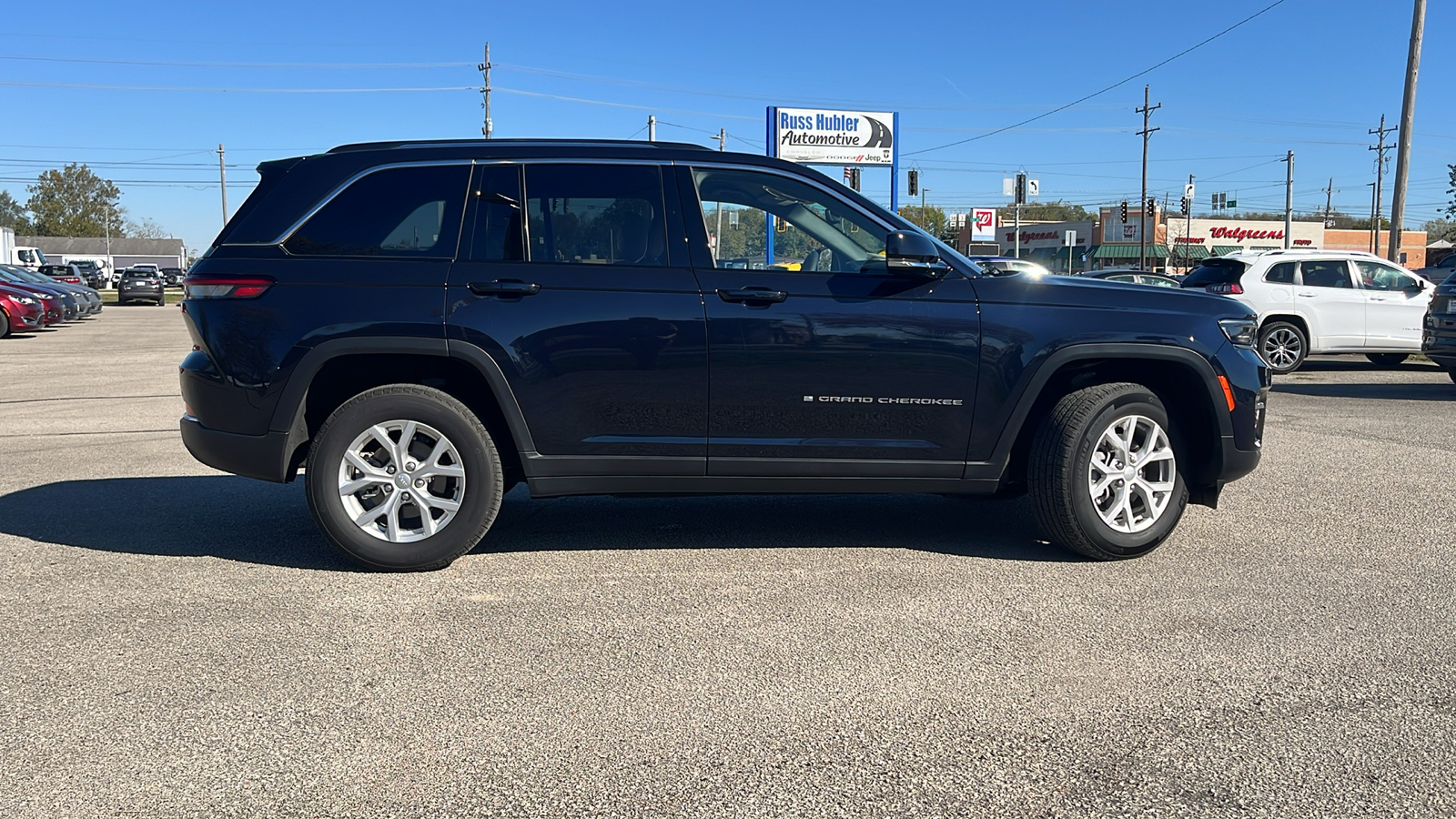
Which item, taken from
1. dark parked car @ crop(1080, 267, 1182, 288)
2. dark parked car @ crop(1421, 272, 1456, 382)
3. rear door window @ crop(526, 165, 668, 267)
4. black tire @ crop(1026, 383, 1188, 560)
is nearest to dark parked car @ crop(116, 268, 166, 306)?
dark parked car @ crop(1080, 267, 1182, 288)

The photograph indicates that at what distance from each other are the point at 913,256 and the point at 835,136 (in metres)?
23.5

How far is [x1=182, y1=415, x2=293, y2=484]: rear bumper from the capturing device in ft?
16.0

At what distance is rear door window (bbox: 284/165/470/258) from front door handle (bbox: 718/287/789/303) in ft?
4.01

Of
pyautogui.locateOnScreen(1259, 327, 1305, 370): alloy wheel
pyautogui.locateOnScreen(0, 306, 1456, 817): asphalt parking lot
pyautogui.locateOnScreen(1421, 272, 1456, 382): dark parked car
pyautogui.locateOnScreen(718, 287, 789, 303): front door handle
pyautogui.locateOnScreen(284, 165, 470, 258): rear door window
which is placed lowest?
pyautogui.locateOnScreen(0, 306, 1456, 817): asphalt parking lot

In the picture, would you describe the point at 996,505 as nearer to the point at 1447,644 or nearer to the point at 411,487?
the point at 1447,644

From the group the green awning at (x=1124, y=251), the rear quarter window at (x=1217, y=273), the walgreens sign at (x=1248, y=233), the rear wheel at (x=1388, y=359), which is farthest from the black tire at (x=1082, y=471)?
the walgreens sign at (x=1248, y=233)

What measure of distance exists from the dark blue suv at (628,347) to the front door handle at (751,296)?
11mm

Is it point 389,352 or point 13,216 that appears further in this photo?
point 13,216

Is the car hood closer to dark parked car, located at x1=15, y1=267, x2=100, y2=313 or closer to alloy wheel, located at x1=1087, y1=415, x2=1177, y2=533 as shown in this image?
alloy wheel, located at x1=1087, y1=415, x2=1177, y2=533

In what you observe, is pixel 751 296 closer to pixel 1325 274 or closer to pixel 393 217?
pixel 393 217

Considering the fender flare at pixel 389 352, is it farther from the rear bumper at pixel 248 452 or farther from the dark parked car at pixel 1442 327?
the dark parked car at pixel 1442 327

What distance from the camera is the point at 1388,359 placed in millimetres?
17188

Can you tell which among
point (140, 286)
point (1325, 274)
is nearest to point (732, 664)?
point (1325, 274)

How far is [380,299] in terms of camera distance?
477cm
